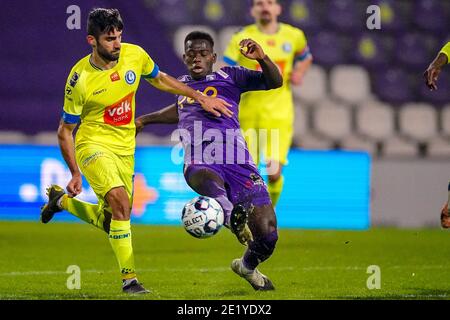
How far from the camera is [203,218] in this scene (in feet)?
23.2

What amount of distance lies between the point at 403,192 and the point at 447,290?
20.1 ft

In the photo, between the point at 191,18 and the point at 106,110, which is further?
the point at 191,18

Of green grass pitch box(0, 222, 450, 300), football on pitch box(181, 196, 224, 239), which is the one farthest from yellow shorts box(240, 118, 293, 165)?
football on pitch box(181, 196, 224, 239)

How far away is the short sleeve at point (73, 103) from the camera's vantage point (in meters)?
7.42

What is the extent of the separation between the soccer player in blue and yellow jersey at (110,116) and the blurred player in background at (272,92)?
161 inches

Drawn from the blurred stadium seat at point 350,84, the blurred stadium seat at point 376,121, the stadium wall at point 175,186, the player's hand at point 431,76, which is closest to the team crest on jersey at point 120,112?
the player's hand at point 431,76

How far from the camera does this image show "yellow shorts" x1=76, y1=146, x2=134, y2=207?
742cm

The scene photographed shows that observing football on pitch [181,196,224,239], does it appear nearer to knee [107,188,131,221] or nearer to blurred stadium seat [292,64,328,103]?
knee [107,188,131,221]

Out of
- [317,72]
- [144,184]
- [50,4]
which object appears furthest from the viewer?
[317,72]

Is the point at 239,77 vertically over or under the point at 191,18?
under

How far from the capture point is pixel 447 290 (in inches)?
312

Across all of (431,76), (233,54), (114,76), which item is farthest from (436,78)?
(233,54)

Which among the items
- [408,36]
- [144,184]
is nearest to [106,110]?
[144,184]

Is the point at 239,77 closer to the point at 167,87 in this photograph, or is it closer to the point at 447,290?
the point at 167,87
